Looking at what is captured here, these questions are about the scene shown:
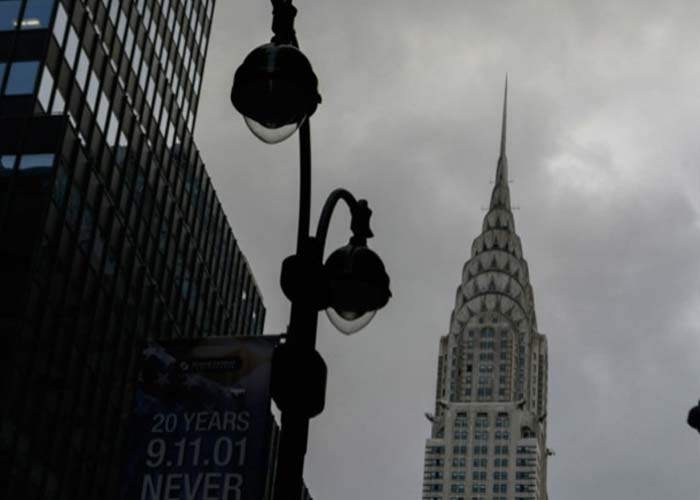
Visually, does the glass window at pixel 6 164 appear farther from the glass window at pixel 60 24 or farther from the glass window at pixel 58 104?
the glass window at pixel 60 24

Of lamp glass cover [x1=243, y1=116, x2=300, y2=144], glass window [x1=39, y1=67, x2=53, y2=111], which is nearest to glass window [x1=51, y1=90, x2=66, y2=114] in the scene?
glass window [x1=39, y1=67, x2=53, y2=111]

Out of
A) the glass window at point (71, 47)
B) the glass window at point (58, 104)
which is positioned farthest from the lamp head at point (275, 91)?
the glass window at point (71, 47)

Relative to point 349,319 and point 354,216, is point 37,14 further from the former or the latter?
point 349,319

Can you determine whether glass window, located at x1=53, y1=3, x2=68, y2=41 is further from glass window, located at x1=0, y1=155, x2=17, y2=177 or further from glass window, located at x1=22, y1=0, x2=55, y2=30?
glass window, located at x1=0, y1=155, x2=17, y2=177

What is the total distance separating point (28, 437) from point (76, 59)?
15505 millimetres

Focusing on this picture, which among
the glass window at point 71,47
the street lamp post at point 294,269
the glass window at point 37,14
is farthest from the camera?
the glass window at point 71,47

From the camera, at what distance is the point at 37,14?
49094 mm

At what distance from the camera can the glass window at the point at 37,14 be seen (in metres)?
48.9

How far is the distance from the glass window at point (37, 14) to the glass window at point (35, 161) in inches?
205

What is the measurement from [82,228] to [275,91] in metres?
39.5

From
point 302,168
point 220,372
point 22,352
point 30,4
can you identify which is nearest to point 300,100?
point 302,168

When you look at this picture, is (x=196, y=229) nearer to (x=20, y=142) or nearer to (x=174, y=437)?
(x=20, y=142)

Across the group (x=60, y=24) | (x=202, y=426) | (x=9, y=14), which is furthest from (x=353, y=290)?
(x=9, y=14)

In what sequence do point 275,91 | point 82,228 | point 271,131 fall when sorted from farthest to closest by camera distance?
1. point 82,228
2. point 271,131
3. point 275,91
